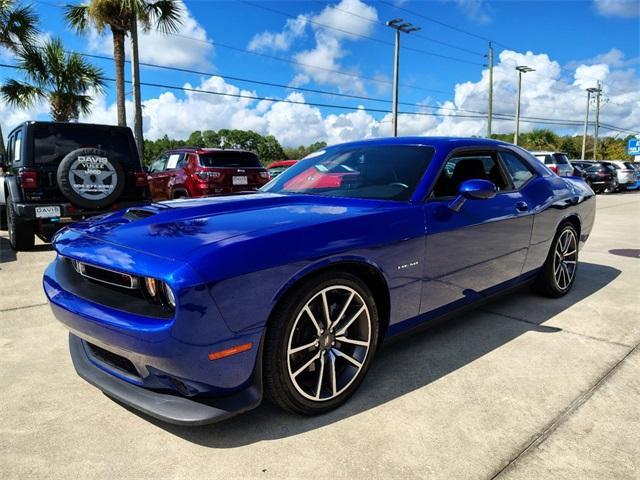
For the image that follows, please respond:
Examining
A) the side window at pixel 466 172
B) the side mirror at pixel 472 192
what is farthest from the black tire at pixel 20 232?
the side mirror at pixel 472 192

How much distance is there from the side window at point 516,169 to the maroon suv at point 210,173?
6.38 meters

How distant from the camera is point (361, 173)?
10.6ft

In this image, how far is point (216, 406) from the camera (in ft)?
6.53

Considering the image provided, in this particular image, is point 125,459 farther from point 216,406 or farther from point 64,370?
point 64,370

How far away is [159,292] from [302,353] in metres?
0.73

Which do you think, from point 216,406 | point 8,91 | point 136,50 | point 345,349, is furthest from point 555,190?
point 8,91

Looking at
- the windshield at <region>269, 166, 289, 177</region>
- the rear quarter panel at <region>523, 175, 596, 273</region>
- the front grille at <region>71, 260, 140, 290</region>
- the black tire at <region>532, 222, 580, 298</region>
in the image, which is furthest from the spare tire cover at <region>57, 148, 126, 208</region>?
the windshield at <region>269, 166, 289, 177</region>

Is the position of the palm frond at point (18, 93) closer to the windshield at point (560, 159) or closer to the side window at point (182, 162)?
the side window at point (182, 162)

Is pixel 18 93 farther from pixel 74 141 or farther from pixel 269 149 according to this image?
pixel 269 149

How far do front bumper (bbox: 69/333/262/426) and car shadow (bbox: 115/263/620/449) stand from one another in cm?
24

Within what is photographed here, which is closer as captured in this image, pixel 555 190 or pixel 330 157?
pixel 330 157

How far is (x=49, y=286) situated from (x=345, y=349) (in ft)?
5.26

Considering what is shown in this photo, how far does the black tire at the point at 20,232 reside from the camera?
6.38 meters

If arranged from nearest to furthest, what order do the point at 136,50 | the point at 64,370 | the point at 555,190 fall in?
the point at 64,370
the point at 555,190
the point at 136,50
